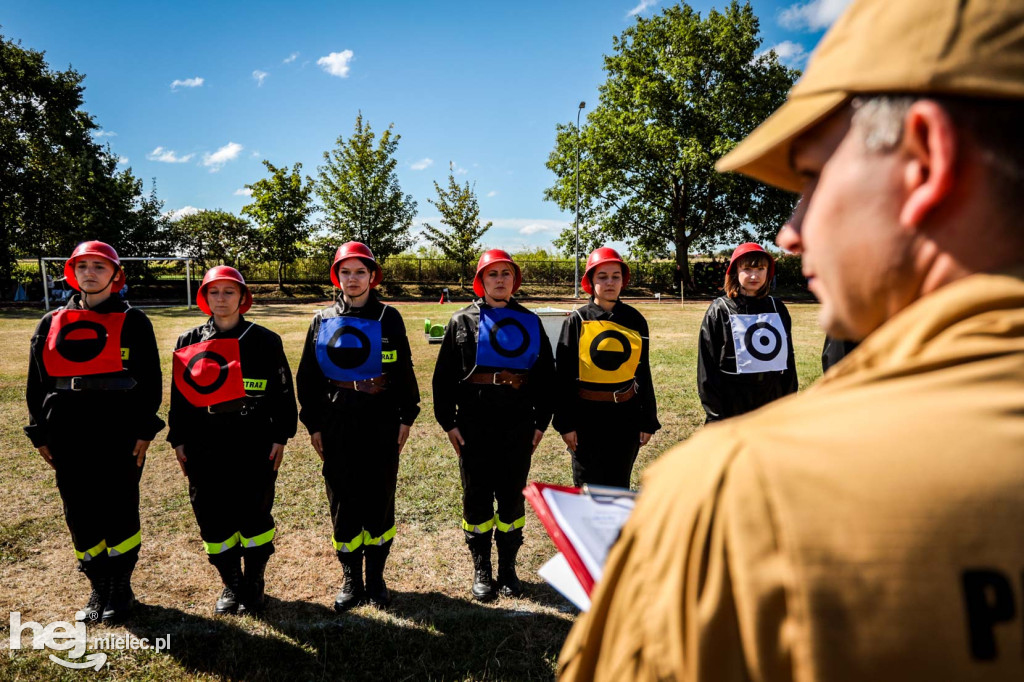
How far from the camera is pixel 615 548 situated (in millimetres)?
750

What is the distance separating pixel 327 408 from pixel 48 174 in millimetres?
33448

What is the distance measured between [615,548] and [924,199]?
1.95 ft

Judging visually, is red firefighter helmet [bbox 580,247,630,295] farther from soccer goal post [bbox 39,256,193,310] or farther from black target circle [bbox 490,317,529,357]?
soccer goal post [bbox 39,256,193,310]

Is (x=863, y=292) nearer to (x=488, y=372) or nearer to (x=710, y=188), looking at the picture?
(x=488, y=372)

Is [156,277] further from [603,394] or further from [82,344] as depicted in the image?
[603,394]

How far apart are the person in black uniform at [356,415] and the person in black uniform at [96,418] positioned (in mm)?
1188

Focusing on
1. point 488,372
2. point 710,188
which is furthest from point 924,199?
point 710,188

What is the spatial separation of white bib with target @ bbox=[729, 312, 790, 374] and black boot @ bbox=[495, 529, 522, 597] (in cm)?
249

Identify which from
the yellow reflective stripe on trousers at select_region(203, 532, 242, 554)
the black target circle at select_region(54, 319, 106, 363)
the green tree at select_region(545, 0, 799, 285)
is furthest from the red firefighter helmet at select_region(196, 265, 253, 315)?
the green tree at select_region(545, 0, 799, 285)

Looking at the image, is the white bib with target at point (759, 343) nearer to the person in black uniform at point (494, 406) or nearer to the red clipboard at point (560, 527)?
the person in black uniform at point (494, 406)

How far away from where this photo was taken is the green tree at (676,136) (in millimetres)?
32906

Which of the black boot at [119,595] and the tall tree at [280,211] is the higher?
the tall tree at [280,211]

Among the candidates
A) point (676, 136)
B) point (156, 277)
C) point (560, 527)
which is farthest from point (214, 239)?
point (560, 527)

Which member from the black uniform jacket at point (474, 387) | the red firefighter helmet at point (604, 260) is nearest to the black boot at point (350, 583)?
the black uniform jacket at point (474, 387)
